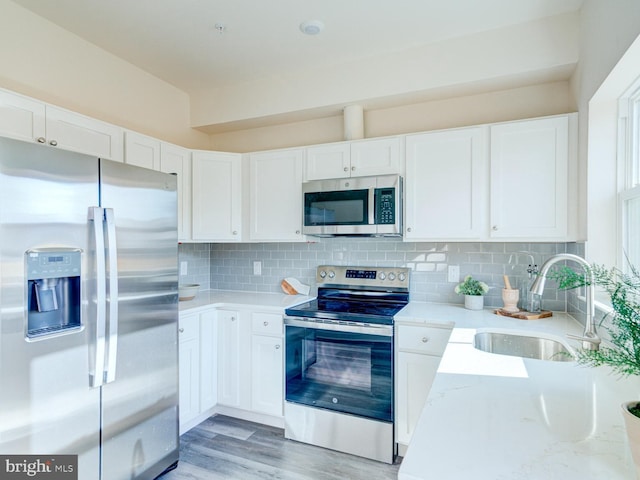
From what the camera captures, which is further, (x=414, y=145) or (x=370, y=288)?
(x=370, y=288)

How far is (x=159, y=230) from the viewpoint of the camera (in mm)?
2043

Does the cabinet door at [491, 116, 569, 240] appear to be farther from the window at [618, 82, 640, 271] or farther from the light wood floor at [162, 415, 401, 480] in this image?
the light wood floor at [162, 415, 401, 480]

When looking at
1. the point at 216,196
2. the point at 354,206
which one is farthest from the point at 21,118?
the point at 354,206

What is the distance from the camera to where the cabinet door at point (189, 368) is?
2533 mm

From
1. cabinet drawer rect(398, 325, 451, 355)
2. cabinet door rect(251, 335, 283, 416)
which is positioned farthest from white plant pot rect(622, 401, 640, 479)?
cabinet door rect(251, 335, 283, 416)

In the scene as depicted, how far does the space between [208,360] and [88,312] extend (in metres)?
1.24

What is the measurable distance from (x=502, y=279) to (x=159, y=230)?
222 centimetres

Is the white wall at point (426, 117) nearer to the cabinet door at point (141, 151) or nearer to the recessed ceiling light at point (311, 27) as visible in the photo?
the recessed ceiling light at point (311, 27)

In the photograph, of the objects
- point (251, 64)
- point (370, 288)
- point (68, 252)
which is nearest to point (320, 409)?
point (370, 288)

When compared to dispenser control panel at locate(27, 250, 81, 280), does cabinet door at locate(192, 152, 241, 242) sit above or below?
above

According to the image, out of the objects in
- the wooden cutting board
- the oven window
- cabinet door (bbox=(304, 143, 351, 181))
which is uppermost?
cabinet door (bbox=(304, 143, 351, 181))

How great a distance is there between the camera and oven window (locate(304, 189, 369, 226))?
2631mm

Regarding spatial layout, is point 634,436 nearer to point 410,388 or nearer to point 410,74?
point 410,388

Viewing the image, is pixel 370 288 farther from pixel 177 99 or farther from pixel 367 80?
pixel 177 99
